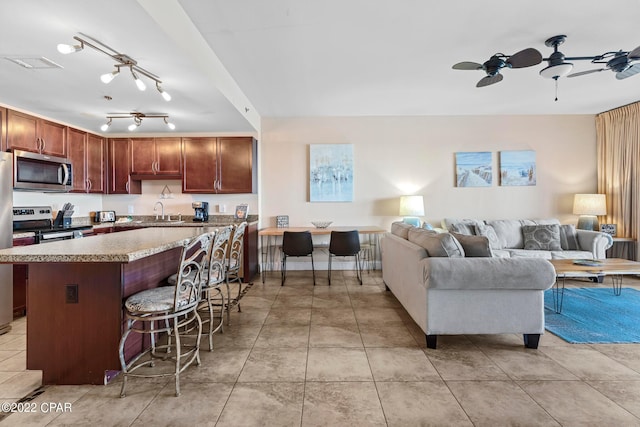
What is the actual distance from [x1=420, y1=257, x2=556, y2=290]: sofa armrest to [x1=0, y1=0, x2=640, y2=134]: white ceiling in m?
2.08

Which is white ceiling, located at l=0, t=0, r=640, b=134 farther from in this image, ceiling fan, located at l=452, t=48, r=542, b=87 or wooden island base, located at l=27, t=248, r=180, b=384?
wooden island base, located at l=27, t=248, r=180, b=384

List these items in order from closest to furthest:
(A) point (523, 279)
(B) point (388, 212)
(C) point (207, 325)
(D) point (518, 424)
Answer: (D) point (518, 424) < (A) point (523, 279) < (C) point (207, 325) < (B) point (388, 212)

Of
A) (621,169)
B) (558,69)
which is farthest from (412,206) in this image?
(621,169)

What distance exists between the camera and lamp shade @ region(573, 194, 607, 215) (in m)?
4.90

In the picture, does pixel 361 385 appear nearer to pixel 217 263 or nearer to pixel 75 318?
pixel 217 263

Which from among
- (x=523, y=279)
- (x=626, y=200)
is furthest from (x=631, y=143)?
(x=523, y=279)

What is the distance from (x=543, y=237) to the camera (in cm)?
462

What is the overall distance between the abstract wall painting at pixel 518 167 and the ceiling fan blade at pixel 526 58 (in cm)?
290

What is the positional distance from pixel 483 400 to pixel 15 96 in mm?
5025

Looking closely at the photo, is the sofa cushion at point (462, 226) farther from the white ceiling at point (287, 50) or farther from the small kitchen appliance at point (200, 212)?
the small kitchen appliance at point (200, 212)

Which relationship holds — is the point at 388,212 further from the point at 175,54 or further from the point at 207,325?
the point at 175,54

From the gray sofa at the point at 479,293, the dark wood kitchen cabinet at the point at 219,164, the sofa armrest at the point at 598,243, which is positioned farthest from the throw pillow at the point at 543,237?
the dark wood kitchen cabinet at the point at 219,164

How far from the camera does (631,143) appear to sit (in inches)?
187

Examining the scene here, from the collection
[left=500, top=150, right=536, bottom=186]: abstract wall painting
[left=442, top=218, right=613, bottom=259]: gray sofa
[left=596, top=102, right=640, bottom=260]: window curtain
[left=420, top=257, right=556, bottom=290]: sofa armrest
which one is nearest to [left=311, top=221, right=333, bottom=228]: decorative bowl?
[left=442, top=218, right=613, bottom=259]: gray sofa
